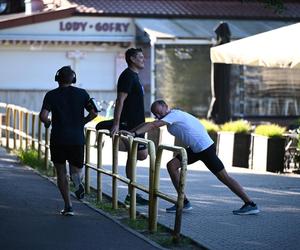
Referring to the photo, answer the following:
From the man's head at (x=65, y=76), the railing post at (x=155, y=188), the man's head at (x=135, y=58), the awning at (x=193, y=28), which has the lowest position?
the railing post at (x=155, y=188)

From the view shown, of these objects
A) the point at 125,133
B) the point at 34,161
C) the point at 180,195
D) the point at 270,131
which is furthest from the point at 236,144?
the point at 180,195

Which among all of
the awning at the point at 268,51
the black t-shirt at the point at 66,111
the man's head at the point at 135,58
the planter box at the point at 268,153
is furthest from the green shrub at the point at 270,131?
the black t-shirt at the point at 66,111

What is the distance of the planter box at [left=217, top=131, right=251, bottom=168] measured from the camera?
1712cm

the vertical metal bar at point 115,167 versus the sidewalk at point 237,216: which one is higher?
the vertical metal bar at point 115,167

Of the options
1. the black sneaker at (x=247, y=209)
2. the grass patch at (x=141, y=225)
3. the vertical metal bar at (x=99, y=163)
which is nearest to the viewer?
the grass patch at (x=141, y=225)

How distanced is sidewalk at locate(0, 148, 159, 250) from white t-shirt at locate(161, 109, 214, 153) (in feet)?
4.17

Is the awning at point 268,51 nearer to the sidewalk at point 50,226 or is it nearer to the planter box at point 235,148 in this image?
the planter box at point 235,148

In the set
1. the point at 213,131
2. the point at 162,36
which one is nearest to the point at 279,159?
the point at 213,131

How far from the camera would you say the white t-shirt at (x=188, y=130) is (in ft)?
33.4

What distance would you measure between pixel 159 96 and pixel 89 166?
16255 millimetres

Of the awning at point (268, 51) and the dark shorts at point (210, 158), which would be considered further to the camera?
the awning at point (268, 51)

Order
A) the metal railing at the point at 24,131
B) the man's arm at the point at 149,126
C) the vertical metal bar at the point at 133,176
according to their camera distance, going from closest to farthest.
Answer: the man's arm at the point at 149,126 < the vertical metal bar at the point at 133,176 < the metal railing at the point at 24,131

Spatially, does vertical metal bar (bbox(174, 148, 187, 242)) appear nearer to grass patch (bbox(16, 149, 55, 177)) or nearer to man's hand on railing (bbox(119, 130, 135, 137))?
man's hand on railing (bbox(119, 130, 135, 137))

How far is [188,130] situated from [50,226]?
191cm
